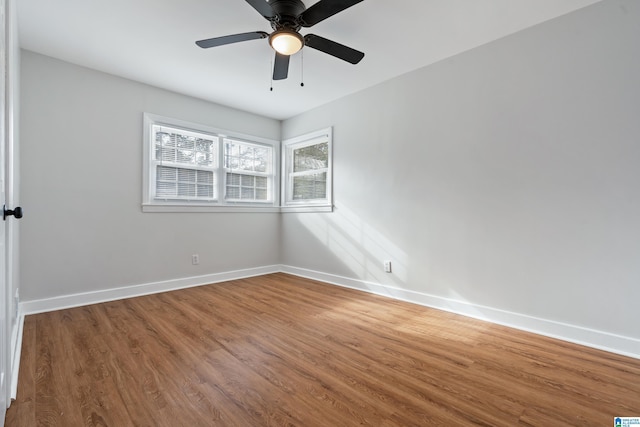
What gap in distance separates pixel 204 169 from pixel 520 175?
373 centimetres

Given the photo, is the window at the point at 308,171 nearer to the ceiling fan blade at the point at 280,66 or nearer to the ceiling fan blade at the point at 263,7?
the ceiling fan blade at the point at 280,66

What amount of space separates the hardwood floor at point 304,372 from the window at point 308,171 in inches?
80.5

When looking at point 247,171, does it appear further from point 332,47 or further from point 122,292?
point 332,47

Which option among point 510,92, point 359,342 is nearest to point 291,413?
point 359,342

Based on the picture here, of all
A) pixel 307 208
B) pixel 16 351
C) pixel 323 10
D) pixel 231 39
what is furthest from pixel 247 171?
pixel 16 351

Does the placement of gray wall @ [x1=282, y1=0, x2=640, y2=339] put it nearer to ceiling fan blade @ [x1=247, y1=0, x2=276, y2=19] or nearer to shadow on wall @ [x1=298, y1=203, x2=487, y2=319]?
shadow on wall @ [x1=298, y1=203, x2=487, y2=319]

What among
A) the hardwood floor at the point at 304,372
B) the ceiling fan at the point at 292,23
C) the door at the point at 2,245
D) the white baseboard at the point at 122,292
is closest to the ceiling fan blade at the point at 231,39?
the ceiling fan at the point at 292,23

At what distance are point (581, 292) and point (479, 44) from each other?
232 cm

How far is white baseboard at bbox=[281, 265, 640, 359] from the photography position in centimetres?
212

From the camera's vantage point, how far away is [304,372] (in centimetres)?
183

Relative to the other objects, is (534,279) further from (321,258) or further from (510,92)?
(321,258)

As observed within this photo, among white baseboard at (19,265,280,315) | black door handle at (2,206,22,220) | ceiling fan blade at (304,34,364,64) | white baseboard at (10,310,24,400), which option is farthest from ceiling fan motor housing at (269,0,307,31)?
white baseboard at (19,265,280,315)

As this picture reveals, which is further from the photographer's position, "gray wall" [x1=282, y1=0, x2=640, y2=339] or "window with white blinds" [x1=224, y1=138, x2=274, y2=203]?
"window with white blinds" [x1=224, y1=138, x2=274, y2=203]

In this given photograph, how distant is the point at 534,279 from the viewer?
8.14ft
